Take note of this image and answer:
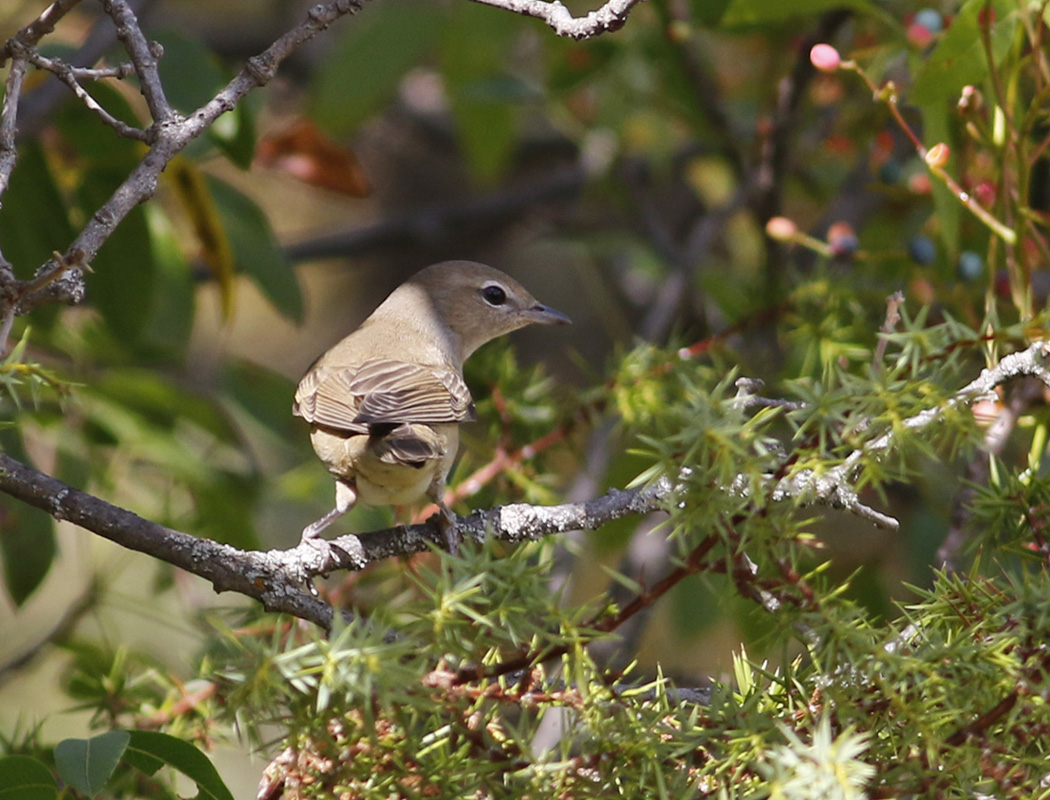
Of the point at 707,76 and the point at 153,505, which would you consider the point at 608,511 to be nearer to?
the point at 153,505

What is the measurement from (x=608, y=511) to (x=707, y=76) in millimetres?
3021

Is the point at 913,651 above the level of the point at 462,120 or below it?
below

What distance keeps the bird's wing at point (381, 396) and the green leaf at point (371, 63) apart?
→ 147 cm

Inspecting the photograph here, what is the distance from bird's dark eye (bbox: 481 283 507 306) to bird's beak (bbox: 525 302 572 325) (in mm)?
102

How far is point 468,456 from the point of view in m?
3.20

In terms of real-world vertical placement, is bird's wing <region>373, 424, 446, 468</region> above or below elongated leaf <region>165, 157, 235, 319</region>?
below

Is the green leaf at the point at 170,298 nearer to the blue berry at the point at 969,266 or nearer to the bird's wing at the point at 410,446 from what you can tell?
the bird's wing at the point at 410,446

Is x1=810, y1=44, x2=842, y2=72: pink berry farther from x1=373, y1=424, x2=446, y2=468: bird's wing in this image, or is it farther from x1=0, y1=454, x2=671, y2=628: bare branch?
x1=373, y1=424, x2=446, y2=468: bird's wing

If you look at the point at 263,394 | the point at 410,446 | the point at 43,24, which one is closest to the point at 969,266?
the point at 410,446

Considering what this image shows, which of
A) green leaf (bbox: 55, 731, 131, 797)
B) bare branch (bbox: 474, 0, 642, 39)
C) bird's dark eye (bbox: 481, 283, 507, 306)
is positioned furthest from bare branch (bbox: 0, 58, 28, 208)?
bird's dark eye (bbox: 481, 283, 507, 306)

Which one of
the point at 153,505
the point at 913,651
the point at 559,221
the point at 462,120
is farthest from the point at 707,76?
the point at 913,651

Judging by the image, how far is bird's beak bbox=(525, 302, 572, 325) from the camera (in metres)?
4.08

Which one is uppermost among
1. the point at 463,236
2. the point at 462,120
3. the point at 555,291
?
the point at 462,120

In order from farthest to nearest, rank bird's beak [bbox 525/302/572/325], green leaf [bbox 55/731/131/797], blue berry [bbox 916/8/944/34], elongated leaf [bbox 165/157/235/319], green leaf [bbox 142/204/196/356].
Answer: bird's beak [bbox 525/302/572/325] → green leaf [bbox 142/204/196/356] → elongated leaf [bbox 165/157/235/319] → blue berry [bbox 916/8/944/34] → green leaf [bbox 55/731/131/797]
